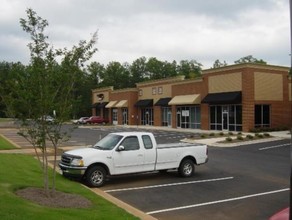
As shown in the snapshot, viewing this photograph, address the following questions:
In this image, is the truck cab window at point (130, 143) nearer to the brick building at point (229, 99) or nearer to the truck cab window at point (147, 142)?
the truck cab window at point (147, 142)

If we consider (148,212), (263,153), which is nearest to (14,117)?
(148,212)

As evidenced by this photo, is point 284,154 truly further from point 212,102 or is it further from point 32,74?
point 212,102

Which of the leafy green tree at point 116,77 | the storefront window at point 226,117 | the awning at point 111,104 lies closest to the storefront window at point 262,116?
the storefront window at point 226,117

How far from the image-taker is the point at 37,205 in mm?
9094

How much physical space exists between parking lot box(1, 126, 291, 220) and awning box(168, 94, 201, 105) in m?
26.8

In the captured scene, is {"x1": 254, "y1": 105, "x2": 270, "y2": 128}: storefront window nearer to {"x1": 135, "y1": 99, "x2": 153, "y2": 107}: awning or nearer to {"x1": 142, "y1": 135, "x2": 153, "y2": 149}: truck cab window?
{"x1": 135, "y1": 99, "x2": 153, "y2": 107}: awning

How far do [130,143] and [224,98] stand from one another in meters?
28.4

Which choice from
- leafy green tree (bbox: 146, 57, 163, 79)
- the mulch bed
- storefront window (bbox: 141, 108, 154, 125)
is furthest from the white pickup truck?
leafy green tree (bbox: 146, 57, 163, 79)

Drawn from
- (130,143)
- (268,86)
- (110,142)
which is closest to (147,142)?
(130,143)

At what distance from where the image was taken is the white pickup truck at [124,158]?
1349 cm

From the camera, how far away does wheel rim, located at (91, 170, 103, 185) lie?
13.5 metres

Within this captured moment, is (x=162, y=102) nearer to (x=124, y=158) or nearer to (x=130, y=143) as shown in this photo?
(x=130, y=143)

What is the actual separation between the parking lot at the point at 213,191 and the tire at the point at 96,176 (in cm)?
32

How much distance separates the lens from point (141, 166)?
→ 47.3 ft
